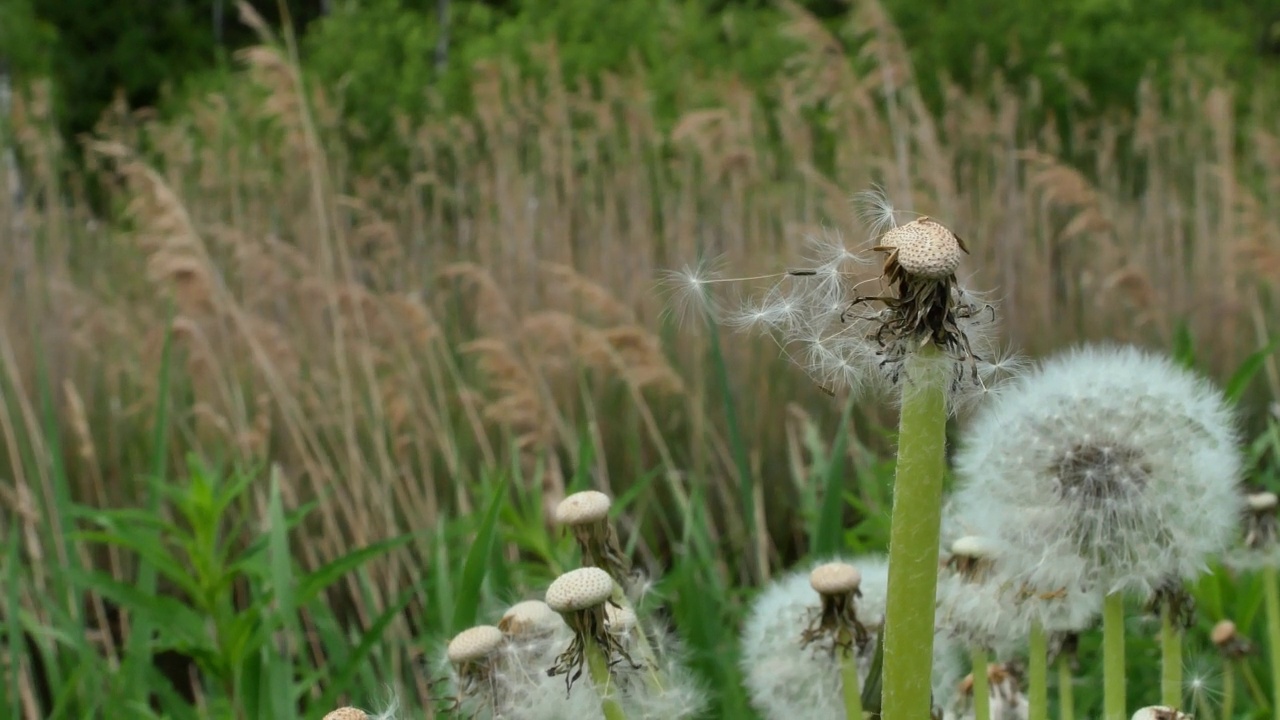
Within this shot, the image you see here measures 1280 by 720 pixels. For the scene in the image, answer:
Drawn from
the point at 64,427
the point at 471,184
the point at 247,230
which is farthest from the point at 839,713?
the point at 471,184

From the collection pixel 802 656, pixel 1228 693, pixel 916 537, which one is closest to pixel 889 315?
pixel 916 537

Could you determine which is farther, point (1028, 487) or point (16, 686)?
Answer: point (16, 686)

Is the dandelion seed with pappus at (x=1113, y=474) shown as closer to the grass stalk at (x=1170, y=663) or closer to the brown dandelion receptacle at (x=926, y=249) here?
the grass stalk at (x=1170, y=663)

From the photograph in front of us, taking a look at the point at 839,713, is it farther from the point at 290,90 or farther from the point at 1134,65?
the point at 1134,65

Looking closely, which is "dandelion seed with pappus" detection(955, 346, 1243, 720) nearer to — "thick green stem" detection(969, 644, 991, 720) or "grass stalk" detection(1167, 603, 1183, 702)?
"grass stalk" detection(1167, 603, 1183, 702)

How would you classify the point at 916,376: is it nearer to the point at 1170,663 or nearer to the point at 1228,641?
the point at 1170,663

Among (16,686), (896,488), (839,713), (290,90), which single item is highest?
(290,90)
